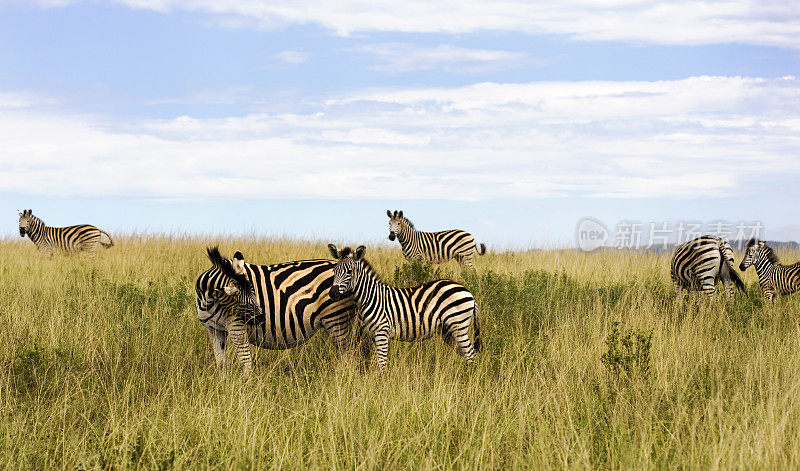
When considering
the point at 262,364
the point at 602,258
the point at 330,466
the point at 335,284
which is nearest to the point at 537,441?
the point at 330,466

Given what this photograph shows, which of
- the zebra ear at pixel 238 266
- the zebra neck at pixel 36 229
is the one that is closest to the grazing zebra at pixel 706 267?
the zebra ear at pixel 238 266

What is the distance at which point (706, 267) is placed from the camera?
37.0ft

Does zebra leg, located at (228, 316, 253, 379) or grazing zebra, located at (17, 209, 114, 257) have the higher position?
grazing zebra, located at (17, 209, 114, 257)

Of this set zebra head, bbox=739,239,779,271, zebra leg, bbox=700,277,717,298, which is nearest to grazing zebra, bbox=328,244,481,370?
zebra leg, bbox=700,277,717,298

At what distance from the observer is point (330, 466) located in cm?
436

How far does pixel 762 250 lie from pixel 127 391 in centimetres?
1106

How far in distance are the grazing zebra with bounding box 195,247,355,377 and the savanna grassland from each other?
0.34m

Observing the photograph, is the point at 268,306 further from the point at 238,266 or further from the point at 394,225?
the point at 394,225

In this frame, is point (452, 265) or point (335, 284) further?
point (452, 265)

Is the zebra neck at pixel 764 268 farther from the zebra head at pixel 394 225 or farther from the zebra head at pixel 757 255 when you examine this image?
the zebra head at pixel 394 225

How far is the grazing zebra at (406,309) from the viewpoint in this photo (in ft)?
21.4

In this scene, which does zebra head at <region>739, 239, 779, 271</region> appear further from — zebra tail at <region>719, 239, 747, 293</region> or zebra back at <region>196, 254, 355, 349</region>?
zebra back at <region>196, 254, 355, 349</region>

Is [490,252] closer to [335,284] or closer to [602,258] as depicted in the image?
[602,258]

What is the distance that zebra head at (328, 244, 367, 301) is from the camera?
20.5 feet
